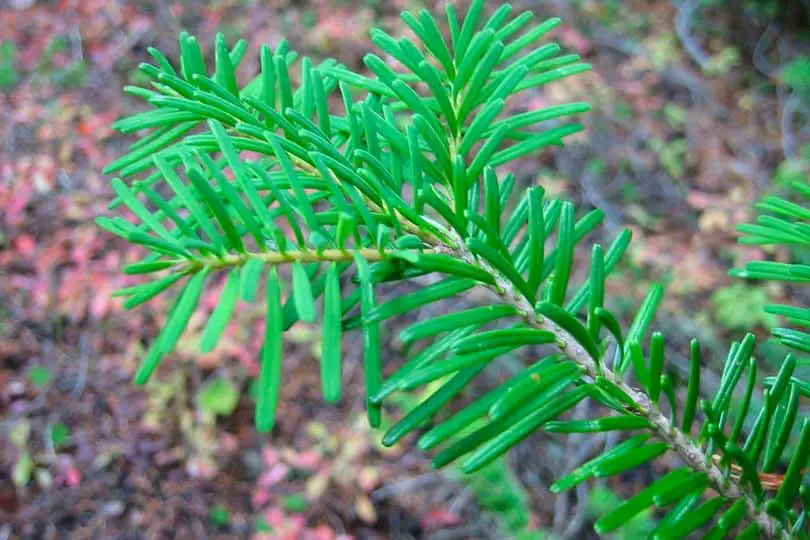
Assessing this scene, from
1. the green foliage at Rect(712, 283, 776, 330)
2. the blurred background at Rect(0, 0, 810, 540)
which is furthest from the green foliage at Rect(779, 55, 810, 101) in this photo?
the green foliage at Rect(712, 283, 776, 330)

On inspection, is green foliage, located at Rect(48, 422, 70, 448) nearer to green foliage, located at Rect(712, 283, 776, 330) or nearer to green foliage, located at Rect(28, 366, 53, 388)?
green foliage, located at Rect(28, 366, 53, 388)

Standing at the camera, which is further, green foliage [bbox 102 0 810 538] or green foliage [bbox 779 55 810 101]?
green foliage [bbox 779 55 810 101]

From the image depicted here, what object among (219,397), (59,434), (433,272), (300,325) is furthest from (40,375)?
(433,272)

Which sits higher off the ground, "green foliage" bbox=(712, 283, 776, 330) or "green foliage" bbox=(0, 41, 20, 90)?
"green foliage" bbox=(0, 41, 20, 90)

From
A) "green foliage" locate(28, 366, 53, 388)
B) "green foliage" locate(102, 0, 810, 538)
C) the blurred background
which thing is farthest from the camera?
"green foliage" locate(28, 366, 53, 388)

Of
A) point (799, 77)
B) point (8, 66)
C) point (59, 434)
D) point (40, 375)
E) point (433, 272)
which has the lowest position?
point (59, 434)

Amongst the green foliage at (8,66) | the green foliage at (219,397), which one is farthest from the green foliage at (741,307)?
the green foliage at (8,66)

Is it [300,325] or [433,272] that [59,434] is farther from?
[433,272]

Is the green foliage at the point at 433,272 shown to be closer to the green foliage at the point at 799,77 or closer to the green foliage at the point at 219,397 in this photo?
the green foliage at the point at 219,397
